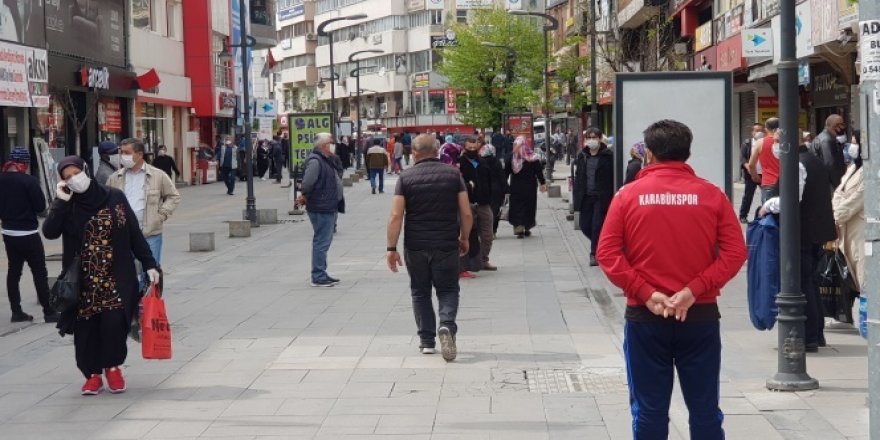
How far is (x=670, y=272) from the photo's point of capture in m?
5.85

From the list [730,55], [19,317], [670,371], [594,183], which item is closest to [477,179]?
[594,183]

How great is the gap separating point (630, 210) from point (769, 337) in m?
5.48

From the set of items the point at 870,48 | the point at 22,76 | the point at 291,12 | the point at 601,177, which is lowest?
the point at 601,177

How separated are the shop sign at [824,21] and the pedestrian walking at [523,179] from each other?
22.0 feet

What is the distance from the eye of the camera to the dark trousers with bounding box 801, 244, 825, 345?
998 centimetres

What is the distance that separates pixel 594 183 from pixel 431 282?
21.4 feet

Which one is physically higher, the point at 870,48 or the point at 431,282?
the point at 870,48

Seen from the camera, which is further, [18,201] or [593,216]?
[593,216]

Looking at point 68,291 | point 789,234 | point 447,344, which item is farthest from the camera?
point 447,344

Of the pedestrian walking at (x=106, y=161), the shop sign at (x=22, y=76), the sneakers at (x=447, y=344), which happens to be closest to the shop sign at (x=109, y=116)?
the shop sign at (x=22, y=76)

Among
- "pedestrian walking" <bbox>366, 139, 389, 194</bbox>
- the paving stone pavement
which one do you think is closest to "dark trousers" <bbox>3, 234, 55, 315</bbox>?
the paving stone pavement

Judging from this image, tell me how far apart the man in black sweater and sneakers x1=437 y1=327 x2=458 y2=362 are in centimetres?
466

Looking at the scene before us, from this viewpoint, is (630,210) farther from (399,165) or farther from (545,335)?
(399,165)

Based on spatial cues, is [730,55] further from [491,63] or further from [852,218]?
[491,63]
